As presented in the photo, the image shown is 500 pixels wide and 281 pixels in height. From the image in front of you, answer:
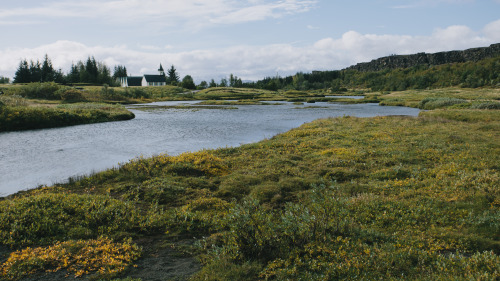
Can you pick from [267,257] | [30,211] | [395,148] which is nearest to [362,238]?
[267,257]

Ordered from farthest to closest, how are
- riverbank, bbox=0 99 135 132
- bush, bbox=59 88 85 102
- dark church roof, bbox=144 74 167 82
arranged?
dark church roof, bbox=144 74 167 82 → bush, bbox=59 88 85 102 → riverbank, bbox=0 99 135 132

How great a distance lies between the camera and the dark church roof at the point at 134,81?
6880 inches

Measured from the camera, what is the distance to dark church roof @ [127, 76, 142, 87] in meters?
175

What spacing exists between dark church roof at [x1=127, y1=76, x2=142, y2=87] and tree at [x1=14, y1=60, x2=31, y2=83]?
5894 cm

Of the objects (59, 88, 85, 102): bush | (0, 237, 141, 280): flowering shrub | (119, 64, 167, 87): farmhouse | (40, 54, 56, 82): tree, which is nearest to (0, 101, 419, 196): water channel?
(0, 237, 141, 280): flowering shrub

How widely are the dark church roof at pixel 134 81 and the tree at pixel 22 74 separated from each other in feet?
193

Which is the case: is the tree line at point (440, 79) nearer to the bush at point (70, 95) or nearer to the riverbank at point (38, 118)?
the bush at point (70, 95)

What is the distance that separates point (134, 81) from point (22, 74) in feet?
212

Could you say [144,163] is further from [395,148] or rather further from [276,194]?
[395,148]

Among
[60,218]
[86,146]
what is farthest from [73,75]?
[60,218]

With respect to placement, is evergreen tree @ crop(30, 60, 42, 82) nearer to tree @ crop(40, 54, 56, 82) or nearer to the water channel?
tree @ crop(40, 54, 56, 82)

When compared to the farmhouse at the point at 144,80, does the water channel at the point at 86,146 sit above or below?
below

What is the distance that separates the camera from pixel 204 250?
340 inches

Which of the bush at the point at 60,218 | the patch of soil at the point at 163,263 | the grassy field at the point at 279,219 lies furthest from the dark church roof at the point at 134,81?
the patch of soil at the point at 163,263
